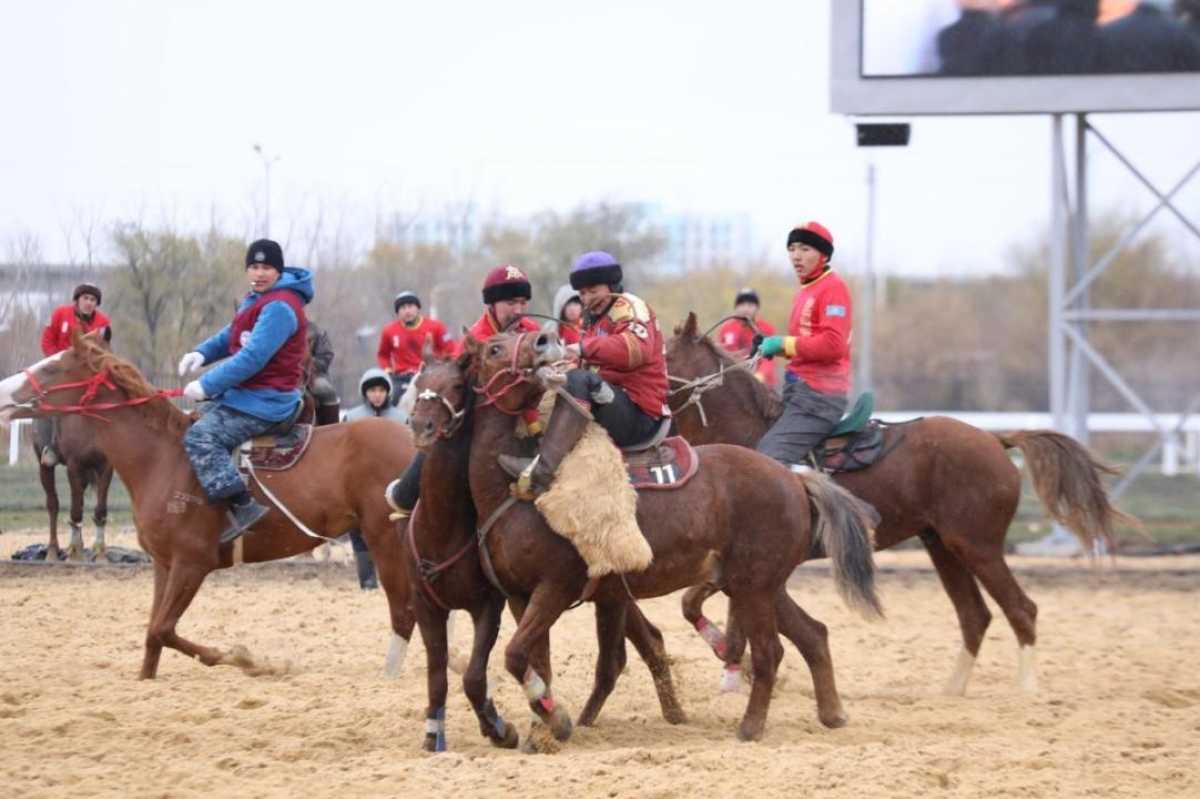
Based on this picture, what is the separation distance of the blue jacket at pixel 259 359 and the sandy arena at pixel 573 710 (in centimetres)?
156

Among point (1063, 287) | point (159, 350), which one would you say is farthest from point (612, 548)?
point (1063, 287)

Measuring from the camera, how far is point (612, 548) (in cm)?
734

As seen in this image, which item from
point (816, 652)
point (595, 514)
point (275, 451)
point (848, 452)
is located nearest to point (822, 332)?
point (848, 452)

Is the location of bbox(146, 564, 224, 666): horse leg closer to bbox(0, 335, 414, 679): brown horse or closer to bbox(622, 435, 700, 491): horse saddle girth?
bbox(0, 335, 414, 679): brown horse

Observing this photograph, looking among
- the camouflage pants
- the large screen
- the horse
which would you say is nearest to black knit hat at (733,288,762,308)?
the large screen

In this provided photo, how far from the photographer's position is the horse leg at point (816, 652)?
8.45 m

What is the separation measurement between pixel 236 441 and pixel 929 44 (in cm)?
899

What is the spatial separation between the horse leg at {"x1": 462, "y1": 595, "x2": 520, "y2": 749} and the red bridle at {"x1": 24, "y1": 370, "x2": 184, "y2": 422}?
306 cm

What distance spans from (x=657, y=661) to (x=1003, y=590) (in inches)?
106

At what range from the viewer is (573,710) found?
882cm

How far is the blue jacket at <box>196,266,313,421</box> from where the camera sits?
9.62 m

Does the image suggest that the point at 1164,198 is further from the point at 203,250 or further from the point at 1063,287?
the point at 203,250

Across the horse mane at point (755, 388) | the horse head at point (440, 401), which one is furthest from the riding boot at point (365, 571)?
the horse head at point (440, 401)

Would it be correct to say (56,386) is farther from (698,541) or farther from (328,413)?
(698,541)
